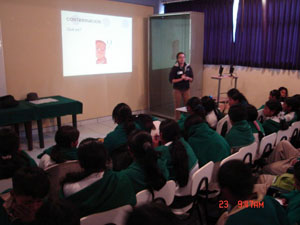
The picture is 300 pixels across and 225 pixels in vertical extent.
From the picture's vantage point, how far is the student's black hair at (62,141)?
2.00 m

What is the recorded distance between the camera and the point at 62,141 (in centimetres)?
205

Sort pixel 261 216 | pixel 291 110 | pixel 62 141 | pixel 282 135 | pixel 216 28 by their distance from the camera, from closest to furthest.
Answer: pixel 261 216, pixel 62 141, pixel 282 135, pixel 291 110, pixel 216 28

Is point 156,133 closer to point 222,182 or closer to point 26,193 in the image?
point 222,182

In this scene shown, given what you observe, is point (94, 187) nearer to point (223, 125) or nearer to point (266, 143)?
point (266, 143)

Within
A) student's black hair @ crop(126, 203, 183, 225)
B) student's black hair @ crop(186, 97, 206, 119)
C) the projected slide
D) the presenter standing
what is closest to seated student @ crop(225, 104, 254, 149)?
student's black hair @ crop(186, 97, 206, 119)

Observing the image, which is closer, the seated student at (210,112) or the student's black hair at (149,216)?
the student's black hair at (149,216)

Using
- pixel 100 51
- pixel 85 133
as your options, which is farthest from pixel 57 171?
pixel 100 51

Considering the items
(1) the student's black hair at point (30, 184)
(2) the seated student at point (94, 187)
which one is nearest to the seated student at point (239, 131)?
(2) the seated student at point (94, 187)

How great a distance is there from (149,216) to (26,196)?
78 centimetres

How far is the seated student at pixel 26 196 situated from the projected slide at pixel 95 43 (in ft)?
13.4

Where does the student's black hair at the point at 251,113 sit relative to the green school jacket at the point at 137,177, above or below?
above

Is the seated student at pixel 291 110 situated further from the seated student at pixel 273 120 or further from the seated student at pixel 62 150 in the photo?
the seated student at pixel 62 150

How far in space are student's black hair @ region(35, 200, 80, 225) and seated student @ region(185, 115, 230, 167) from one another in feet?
4.57

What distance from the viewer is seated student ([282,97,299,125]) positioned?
3330mm
